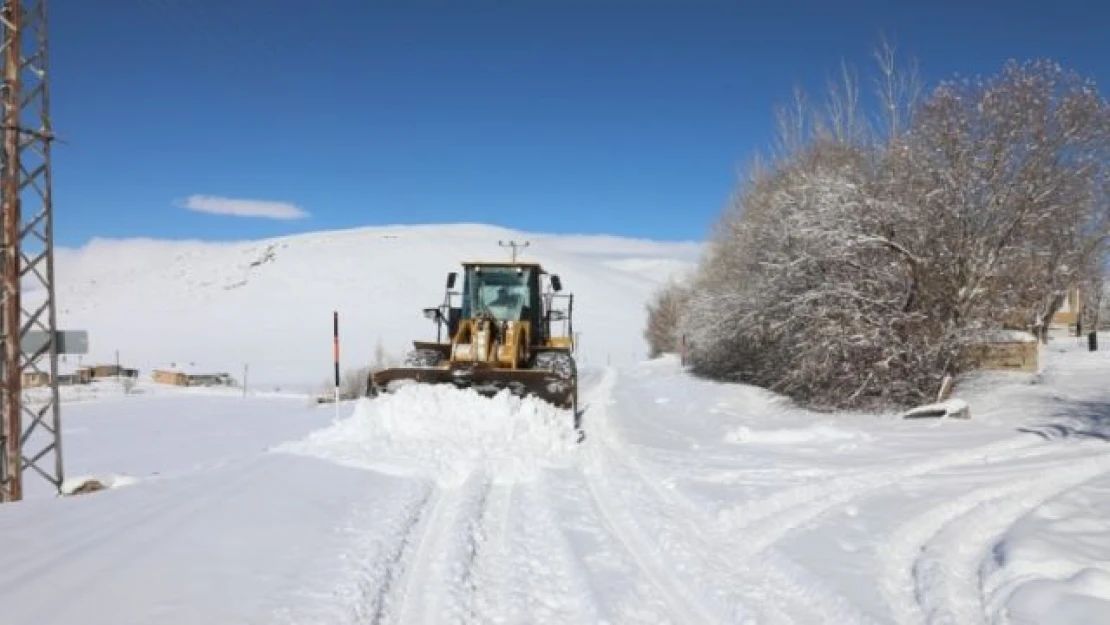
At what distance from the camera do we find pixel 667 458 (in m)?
10.5

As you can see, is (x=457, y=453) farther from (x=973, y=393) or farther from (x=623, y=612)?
(x=973, y=393)

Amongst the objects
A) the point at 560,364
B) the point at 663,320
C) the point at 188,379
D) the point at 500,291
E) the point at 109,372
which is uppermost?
the point at 500,291

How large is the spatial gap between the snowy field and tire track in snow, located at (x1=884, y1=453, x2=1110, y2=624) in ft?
0.08

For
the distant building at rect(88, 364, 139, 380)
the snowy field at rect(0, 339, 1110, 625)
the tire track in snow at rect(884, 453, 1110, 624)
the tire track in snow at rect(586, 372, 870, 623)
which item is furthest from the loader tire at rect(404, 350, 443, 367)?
the distant building at rect(88, 364, 139, 380)

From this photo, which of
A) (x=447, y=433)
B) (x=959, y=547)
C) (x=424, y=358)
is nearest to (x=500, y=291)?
(x=424, y=358)

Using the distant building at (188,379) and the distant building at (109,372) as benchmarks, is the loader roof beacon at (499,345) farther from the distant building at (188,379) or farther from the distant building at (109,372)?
the distant building at (109,372)

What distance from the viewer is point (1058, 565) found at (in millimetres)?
5188

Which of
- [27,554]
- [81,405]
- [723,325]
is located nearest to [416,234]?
[81,405]

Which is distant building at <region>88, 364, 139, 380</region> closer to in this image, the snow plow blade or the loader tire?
the loader tire

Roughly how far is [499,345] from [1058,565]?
1000cm

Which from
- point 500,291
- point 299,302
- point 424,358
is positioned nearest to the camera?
point 424,358

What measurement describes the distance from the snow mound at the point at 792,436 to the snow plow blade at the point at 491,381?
8.97 ft

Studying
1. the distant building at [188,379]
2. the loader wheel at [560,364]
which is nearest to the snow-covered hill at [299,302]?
the distant building at [188,379]

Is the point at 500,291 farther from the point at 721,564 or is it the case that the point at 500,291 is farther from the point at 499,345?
the point at 721,564
